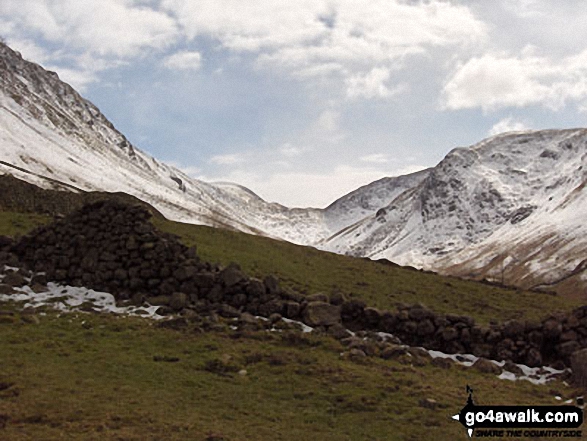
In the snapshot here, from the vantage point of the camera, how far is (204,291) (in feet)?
80.7

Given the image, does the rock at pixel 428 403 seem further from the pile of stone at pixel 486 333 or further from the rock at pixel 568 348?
the rock at pixel 568 348

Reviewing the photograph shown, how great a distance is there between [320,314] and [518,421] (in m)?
10.2

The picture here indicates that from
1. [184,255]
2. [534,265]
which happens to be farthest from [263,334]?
[534,265]

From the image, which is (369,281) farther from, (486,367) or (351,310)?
(486,367)

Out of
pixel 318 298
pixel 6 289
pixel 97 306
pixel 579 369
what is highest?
pixel 318 298

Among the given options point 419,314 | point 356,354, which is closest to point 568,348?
point 419,314

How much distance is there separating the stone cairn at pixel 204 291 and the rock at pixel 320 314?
→ 0.04 m

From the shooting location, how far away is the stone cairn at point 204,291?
23.4m

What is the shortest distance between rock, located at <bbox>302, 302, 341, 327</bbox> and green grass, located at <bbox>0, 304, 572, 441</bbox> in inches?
93.8

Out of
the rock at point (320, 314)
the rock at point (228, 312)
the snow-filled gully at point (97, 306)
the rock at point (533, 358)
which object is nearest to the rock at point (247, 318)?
the rock at point (228, 312)

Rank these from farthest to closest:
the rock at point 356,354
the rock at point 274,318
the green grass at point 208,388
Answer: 1. the rock at point 274,318
2. the rock at point 356,354
3. the green grass at point 208,388

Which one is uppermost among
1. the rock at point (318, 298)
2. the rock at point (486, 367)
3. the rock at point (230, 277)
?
the rock at point (230, 277)

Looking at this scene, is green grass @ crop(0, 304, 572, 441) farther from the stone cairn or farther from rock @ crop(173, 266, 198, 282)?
rock @ crop(173, 266, 198, 282)


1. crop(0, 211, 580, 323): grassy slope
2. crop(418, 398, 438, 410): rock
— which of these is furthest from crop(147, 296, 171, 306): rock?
crop(418, 398, 438, 410): rock
